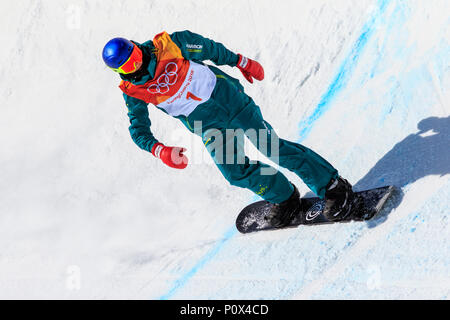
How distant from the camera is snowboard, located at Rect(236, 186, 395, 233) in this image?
3400 mm

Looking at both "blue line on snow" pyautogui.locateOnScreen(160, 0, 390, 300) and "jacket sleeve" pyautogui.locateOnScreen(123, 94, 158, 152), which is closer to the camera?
"jacket sleeve" pyautogui.locateOnScreen(123, 94, 158, 152)

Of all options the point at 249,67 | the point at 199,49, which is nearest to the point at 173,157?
the point at 199,49

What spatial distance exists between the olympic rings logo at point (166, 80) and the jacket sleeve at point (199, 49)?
0.59 ft

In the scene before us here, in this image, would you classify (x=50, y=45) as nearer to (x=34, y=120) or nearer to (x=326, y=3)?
(x=34, y=120)

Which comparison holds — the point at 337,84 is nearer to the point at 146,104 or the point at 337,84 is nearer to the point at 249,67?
the point at 249,67

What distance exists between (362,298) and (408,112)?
1635mm

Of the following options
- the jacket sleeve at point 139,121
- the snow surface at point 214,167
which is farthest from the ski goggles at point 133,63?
the snow surface at point 214,167

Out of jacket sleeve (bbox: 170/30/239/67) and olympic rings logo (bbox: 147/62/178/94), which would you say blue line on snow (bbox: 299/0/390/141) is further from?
olympic rings logo (bbox: 147/62/178/94)

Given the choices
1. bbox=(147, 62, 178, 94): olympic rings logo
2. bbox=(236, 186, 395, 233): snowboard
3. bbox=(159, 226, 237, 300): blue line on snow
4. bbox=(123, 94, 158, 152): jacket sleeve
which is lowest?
bbox=(159, 226, 237, 300): blue line on snow

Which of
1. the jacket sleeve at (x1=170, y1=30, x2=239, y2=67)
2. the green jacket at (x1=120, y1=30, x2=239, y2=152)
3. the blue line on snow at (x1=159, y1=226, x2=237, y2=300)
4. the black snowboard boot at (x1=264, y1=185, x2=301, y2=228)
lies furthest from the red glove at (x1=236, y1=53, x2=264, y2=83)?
the blue line on snow at (x1=159, y1=226, x2=237, y2=300)

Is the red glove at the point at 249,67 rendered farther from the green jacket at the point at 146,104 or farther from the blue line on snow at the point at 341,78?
the blue line on snow at the point at 341,78

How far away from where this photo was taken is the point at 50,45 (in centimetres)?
679

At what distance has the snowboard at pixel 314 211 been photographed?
3400 millimetres

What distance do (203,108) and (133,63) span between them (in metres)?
0.53
